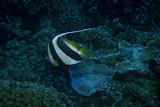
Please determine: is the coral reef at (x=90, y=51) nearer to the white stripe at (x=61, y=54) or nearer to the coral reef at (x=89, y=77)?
the coral reef at (x=89, y=77)

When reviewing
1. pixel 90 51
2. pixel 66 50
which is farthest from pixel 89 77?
pixel 66 50

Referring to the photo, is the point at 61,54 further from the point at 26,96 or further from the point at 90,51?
the point at 90,51

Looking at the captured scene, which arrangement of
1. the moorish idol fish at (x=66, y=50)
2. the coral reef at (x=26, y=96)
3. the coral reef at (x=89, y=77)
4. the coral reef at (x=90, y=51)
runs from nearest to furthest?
the moorish idol fish at (x=66, y=50) < the coral reef at (x=26, y=96) < the coral reef at (x=90, y=51) < the coral reef at (x=89, y=77)

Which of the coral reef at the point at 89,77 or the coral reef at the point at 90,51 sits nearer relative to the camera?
the coral reef at the point at 90,51

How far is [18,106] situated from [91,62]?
192cm

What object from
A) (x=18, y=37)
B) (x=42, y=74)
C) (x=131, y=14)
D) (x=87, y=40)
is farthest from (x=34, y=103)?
(x=131, y=14)

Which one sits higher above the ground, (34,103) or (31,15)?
(31,15)

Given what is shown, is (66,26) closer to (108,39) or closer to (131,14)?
(108,39)

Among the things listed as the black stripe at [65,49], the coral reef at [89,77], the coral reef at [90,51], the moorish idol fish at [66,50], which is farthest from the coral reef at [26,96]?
the black stripe at [65,49]

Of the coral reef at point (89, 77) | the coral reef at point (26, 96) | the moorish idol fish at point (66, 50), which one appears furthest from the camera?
the coral reef at point (89, 77)

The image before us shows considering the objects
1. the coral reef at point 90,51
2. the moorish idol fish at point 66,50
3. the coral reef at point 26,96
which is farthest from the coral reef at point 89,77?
the moorish idol fish at point 66,50

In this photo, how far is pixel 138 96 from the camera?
275 centimetres

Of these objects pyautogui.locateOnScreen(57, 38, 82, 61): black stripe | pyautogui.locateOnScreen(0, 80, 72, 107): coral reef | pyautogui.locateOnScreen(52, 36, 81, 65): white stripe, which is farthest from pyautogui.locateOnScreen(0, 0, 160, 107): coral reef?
pyautogui.locateOnScreen(57, 38, 82, 61): black stripe

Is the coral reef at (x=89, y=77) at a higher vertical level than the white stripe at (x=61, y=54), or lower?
lower
